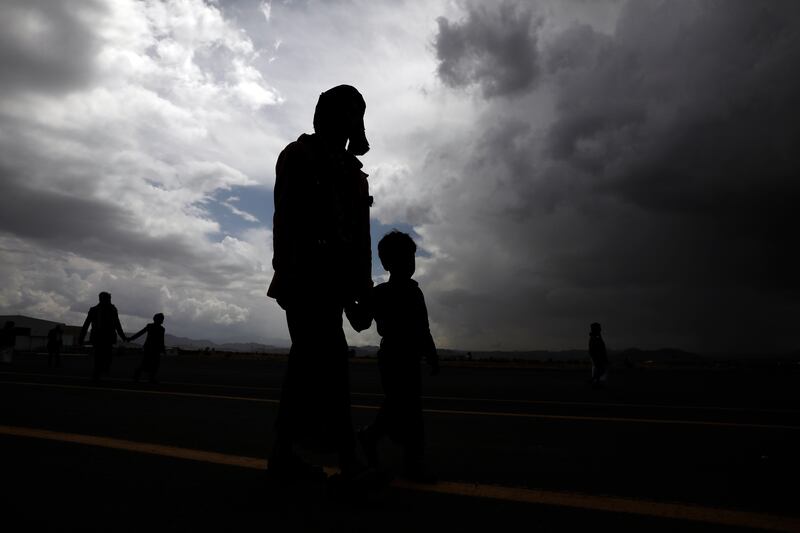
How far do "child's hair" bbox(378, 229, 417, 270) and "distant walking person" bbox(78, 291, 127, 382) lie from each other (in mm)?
9416

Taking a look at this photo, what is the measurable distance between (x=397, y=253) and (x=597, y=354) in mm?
12198

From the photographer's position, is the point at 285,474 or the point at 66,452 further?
the point at 66,452

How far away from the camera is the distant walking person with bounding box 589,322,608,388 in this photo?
44.6 ft

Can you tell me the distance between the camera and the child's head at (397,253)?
314 centimetres

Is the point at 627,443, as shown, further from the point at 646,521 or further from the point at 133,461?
the point at 133,461

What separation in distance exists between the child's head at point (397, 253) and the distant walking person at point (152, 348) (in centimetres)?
939

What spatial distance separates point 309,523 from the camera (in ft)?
6.42

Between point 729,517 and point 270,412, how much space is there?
486cm

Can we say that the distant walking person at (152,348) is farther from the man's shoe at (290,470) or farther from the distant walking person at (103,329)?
the man's shoe at (290,470)

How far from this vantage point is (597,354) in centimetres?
1369

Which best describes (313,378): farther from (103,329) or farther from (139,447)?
(103,329)

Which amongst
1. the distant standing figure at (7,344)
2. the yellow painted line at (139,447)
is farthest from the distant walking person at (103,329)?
the distant standing figure at (7,344)

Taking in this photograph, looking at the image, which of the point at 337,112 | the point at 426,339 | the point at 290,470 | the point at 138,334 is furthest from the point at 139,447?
the point at 138,334

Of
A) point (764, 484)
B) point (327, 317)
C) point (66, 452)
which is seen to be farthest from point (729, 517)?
point (66, 452)
